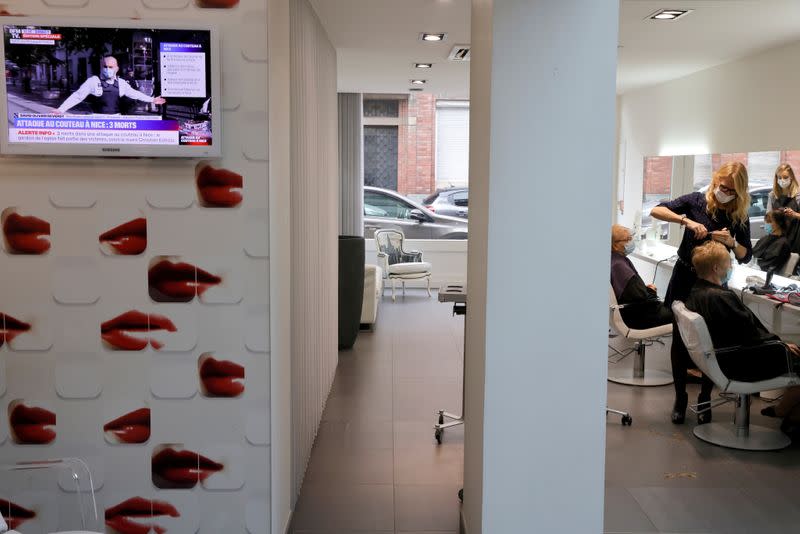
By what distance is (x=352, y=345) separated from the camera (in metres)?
7.51

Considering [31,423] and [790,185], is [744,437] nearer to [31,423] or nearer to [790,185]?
[790,185]

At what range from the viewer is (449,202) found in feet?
38.8

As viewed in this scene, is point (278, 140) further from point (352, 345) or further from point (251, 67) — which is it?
point (352, 345)

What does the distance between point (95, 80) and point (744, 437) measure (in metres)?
4.07

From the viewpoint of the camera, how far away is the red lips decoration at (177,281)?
3.13 meters

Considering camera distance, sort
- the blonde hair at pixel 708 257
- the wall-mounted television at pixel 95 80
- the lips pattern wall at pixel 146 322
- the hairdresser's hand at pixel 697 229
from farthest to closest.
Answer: the hairdresser's hand at pixel 697 229, the blonde hair at pixel 708 257, the lips pattern wall at pixel 146 322, the wall-mounted television at pixel 95 80

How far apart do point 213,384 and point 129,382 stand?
32cm

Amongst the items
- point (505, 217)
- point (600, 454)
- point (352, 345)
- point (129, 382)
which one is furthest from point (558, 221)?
point (352, 345)

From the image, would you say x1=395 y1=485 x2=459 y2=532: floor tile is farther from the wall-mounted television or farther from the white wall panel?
the wall-mounted television

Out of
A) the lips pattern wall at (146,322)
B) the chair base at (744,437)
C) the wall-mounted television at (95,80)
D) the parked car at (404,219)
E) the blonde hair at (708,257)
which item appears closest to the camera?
the wall-mounted television at (95,80)

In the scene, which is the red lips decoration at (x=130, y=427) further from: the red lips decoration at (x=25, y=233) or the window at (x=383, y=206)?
the window at (x=383, y=206)

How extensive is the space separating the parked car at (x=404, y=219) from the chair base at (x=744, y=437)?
20.9 ft

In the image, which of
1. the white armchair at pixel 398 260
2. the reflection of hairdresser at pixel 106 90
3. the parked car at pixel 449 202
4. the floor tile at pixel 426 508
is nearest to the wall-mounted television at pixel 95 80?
the reflection of hairdresser at pixel 106 90

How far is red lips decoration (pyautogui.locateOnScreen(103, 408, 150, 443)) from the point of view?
10.5 feet
